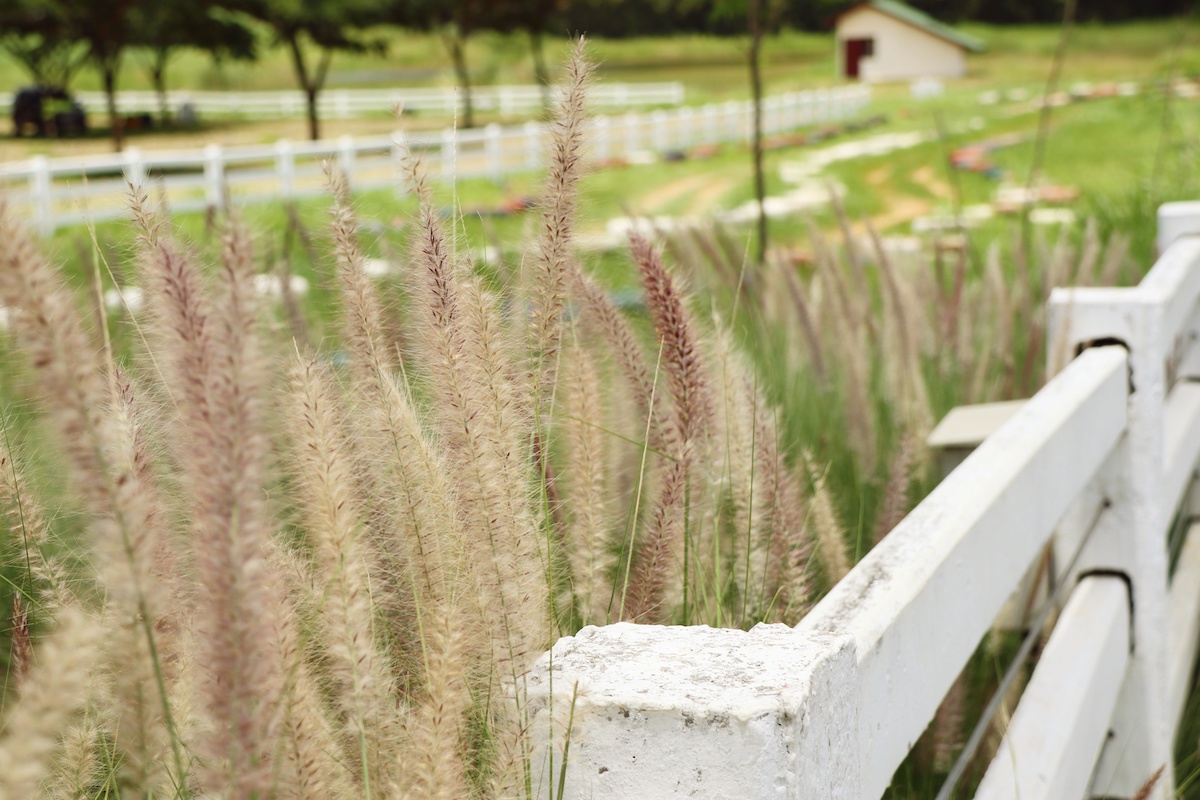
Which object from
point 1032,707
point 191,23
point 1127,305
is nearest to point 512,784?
point 1032,707

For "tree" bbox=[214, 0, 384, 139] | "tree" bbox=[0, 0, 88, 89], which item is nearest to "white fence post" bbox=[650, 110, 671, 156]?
"tree" bbox=[214, 0, 384, 139]

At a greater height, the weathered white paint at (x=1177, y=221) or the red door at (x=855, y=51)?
the red door at (x=855, y=51)

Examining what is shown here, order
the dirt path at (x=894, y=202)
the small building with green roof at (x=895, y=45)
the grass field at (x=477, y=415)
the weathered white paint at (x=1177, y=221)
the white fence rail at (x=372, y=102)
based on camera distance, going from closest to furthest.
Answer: the grass field at (x=477, y=415) < the weathered white paint at (x=1177, y=221) < the dirt path at (x=894, y=202) < the white fence rail at (x=372, y=102) < the small building with green roof at (x=895, y=45)

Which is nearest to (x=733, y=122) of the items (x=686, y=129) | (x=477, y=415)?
(x=686, y=129)

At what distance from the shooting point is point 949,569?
1.22 m

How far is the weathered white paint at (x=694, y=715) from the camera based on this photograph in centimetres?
73

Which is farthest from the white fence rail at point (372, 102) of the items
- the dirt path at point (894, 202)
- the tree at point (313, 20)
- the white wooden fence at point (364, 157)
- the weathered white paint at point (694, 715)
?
the weathered white paint at point (694, 715)

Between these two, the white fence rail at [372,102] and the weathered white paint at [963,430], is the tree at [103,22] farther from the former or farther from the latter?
the weathered white paint at [963,430]

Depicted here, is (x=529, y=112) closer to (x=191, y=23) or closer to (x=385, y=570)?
(x=191, y=23)

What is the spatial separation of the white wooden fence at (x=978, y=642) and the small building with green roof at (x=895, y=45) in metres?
42.5

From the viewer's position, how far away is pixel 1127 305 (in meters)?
2.25

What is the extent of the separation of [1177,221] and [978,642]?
8.41 feet

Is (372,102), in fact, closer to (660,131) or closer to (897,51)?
(660,131)

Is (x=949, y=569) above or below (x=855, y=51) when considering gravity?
below
